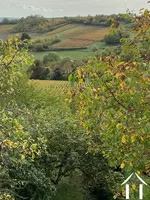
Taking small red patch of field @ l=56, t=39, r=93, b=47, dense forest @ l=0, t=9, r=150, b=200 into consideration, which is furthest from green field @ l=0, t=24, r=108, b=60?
dense forest @ l=0, t=9, r=150, b=200

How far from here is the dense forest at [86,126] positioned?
254 inches

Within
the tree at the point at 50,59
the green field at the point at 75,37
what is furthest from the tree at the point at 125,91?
the green field at the point at 75,37

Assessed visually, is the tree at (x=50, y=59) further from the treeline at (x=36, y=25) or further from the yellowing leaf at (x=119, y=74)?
the yellowing leaf at (x=119, y=74)

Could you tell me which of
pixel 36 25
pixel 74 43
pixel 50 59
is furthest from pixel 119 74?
pixel 36 25

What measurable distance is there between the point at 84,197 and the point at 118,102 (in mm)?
13854

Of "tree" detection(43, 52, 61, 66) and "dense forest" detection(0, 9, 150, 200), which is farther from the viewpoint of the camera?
"tree" detection(43, 52, 61, 66)

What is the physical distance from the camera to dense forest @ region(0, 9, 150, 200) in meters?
6.45

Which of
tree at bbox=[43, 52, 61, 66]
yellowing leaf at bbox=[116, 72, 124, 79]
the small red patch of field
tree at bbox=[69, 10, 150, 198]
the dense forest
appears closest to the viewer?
yellowing leaf at bbox=[116, 72, 124, 79]

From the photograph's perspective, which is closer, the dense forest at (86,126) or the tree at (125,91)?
the tree at (125,91)

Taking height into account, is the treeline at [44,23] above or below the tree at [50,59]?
above

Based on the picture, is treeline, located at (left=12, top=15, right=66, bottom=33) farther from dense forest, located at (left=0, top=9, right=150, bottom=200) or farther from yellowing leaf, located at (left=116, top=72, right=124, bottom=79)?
yellowing leaf, located at (left=116, top=72, right=124, bottom=79)

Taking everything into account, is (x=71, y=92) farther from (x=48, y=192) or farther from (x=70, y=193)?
(x=70, y=193)

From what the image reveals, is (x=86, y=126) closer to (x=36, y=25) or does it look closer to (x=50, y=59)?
(x=50, y=59)

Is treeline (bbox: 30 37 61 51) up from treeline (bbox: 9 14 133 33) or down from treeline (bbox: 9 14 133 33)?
down
